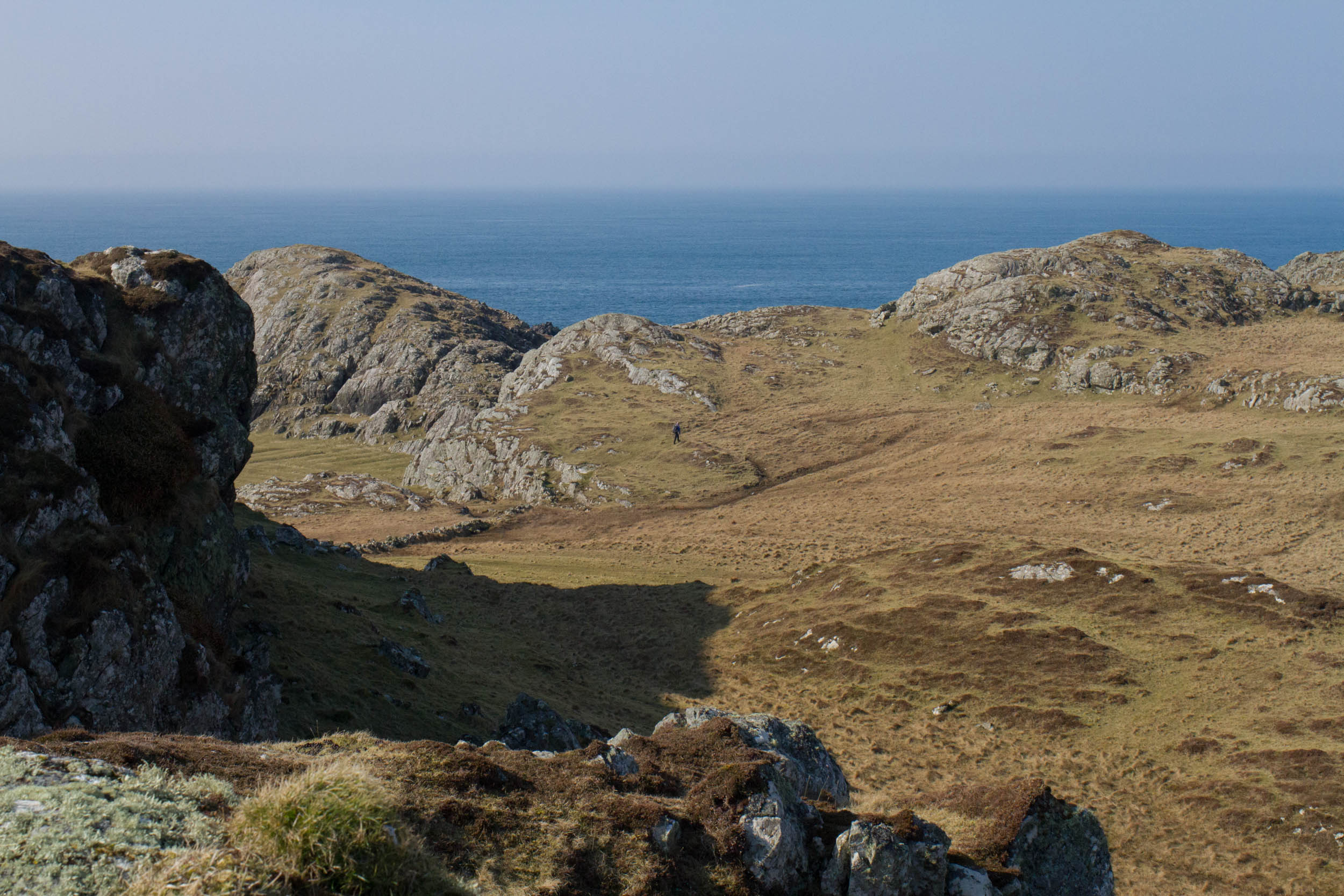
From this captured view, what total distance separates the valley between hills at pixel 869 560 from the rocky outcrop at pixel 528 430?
1.86 feet

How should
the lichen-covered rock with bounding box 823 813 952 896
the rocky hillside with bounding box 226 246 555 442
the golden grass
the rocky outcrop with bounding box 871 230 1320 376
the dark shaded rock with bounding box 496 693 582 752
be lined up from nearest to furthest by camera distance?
the lichen-covered rock with bounding box 823 813 952 896
the dark shaded rock with bounding box 496 693 582 752
the golden grass
the rocky outcrop with bounding box 871 230 1320 376
the rocky hillside with bounding box 226 246 555 442

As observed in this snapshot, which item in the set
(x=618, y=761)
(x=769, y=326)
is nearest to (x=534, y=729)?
(x=618, y=761)

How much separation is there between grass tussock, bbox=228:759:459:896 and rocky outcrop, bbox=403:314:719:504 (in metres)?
69.4

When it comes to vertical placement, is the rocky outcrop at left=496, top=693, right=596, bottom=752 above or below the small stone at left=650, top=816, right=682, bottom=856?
below

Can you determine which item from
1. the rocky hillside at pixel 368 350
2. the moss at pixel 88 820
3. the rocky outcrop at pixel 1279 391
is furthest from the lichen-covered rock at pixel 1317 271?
the moss at pixel 88 820

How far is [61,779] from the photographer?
1030 cm

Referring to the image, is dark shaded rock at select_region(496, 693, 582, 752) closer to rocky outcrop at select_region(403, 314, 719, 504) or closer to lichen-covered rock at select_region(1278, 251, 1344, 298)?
rocky outcrop at select_region(403, 314, 719, 504)

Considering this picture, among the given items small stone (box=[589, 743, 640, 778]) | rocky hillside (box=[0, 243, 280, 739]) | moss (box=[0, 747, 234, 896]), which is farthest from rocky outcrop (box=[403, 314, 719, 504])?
moss (box=[0, 747, 234, 896])

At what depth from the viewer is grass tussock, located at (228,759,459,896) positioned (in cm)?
856

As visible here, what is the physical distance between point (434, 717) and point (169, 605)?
10717 mm

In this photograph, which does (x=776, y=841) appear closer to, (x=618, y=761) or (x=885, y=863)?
(x=885, y=863)

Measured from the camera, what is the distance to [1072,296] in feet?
→ 354

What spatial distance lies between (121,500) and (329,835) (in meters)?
22.2

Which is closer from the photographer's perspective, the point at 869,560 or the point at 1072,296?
the point at 869,560
